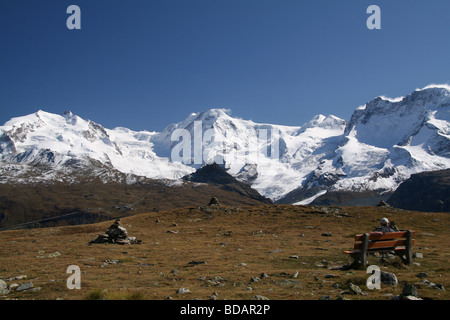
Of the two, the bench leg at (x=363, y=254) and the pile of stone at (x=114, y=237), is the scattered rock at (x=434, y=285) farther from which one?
the pile of stone at (x=114, y=237)

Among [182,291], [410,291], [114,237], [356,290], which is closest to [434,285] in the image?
[410,291]

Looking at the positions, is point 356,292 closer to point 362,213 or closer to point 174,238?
point 174,238

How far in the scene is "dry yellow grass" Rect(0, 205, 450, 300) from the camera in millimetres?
14977

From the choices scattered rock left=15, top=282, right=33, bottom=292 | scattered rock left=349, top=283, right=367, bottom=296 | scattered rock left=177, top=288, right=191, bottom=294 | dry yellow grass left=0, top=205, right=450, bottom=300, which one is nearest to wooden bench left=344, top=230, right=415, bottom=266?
dry yellow grass left=0, top=205, right=450, bottom=300

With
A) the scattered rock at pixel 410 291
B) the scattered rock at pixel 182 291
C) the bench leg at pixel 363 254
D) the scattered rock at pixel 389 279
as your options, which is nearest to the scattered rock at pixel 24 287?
the scattered rock at pixel 182 291

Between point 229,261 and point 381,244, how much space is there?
9247 millimetres

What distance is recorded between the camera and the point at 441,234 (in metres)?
37.5

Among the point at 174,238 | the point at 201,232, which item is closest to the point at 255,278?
the point at 174,238

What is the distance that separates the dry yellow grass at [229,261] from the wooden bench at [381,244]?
2.82 ft

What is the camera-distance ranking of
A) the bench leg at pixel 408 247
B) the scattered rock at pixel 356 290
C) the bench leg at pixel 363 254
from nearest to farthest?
the scattered rock at pixel 356 290 → the bench leg at pixel 363 254 → the bench leg at pixel 408 247

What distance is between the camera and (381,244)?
64.0 feet

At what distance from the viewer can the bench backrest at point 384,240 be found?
19.2 meters

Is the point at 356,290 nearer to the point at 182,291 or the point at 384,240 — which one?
the point at 384,240
